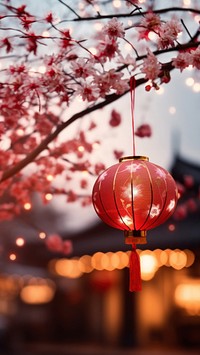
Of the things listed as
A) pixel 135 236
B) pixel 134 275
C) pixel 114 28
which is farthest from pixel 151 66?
pixel 134 275

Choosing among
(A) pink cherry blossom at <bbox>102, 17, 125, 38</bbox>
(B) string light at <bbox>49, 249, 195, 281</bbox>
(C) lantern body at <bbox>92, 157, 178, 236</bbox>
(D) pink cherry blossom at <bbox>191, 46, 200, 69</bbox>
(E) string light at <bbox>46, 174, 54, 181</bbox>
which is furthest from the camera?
(B) string light at <bbox>49, 249, 195, 281</bbox>

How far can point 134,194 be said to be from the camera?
17.6ft

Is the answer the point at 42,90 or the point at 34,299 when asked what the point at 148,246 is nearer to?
the point at 34,299

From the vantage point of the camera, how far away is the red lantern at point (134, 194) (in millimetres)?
5359

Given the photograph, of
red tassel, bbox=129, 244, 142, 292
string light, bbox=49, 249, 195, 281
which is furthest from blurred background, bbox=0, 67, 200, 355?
red tassel, bbox=129, 244, 142, 292

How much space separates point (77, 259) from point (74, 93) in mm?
16710

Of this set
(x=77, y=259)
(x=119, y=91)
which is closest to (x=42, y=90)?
(x=119, y=91)

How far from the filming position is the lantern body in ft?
17.6

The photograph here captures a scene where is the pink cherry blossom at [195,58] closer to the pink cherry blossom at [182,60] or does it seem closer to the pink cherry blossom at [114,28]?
the pink cherry blossom at [182,60]

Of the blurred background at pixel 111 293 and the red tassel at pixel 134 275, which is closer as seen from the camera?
the red tassel at pixel 134 275

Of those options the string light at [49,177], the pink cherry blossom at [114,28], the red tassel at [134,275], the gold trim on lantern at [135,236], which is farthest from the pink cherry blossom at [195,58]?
the string light at [49,177]

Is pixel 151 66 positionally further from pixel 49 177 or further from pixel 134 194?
pixel 49 177

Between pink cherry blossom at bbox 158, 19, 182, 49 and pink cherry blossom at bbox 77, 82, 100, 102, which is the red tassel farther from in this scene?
pink cherry blossom at bbox 158, 19, 182, 49

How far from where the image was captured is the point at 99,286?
2289cm
